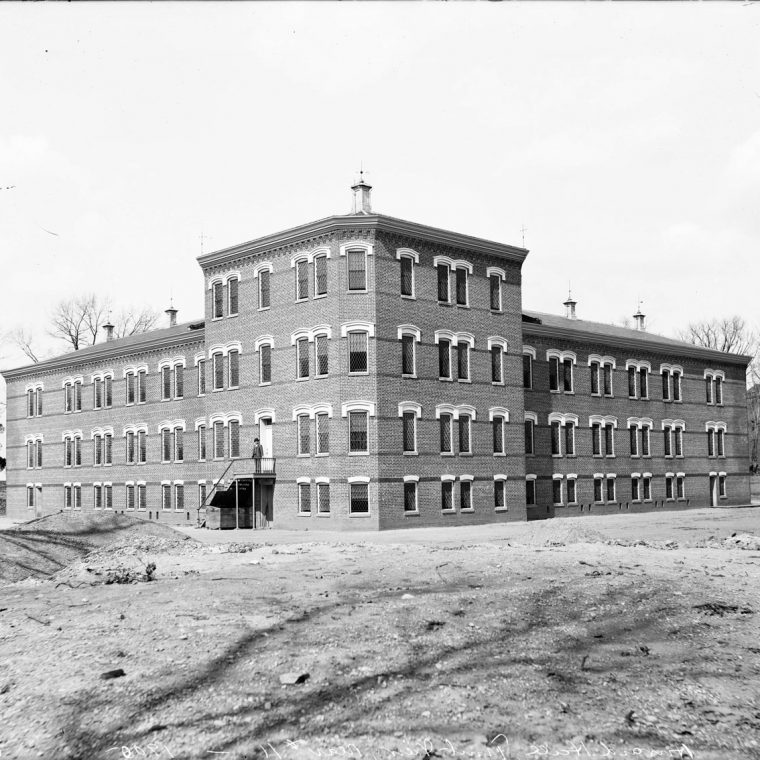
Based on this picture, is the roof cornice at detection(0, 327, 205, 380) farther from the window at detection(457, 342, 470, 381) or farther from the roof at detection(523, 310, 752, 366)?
the roof at detection(523, 310, 752, 366)

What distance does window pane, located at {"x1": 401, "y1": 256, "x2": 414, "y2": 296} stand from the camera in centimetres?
3516

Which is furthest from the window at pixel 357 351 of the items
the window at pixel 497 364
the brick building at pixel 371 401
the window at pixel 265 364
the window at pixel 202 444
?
the window at pixel 202 444

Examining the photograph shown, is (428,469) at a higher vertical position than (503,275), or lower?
lower

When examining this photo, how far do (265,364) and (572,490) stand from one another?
56.7 ft

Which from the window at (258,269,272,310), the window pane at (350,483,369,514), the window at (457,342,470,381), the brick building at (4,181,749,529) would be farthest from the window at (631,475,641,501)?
the window at (258,269,272,310)

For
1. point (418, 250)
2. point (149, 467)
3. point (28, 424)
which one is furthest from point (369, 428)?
point (28, 424)

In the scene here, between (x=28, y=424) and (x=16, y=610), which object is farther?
(x=28, y=424)

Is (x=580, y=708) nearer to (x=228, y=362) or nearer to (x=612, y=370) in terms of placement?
(x=228, y=362)

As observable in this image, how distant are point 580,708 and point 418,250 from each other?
95.6 ft

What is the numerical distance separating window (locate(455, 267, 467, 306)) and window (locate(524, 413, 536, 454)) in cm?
815

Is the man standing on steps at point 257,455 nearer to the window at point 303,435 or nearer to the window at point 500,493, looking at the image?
the window at point 303,435

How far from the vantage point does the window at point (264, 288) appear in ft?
121

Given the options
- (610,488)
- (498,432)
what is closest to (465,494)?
(498,432)

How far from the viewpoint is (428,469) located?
34938 millimetres
